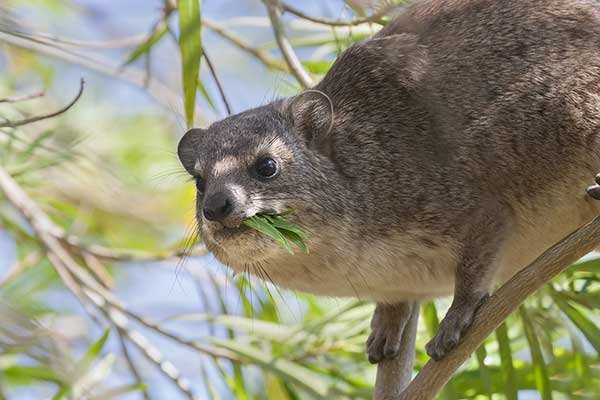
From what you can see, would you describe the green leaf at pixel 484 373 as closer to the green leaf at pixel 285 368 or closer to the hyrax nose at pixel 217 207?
the green leaf at pixel 285 368

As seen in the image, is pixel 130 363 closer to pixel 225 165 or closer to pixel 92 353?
pixel 92 353

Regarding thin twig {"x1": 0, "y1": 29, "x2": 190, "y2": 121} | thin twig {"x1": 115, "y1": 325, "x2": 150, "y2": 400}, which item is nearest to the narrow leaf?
thin twig {"x1": 0, "y1": 29, "x2": 190, "y2": 121}

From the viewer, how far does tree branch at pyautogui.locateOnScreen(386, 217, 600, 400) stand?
4059 mm

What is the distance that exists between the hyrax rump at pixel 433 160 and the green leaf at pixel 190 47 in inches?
11.4

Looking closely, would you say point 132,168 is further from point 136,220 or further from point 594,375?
point 594,375

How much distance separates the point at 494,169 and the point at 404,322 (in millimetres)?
894

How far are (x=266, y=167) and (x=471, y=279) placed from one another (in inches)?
40.7

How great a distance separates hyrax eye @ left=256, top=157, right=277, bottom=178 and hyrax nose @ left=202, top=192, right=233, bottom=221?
→ 390 millimetres

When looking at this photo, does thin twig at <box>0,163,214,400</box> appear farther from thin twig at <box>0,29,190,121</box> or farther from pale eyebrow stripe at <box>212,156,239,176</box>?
pale eyebrow stripe at <box>212,156,239,176</box>

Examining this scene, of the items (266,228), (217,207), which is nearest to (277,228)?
(266,228)

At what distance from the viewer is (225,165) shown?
16.3ft

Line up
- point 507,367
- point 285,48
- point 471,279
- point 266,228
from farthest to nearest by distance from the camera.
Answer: point 285,48 < point 507,367 < point 471,279 < point 266,228

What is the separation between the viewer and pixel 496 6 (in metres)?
5.30

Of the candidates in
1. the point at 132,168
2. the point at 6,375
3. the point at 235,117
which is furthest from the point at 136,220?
the point at 235,117
